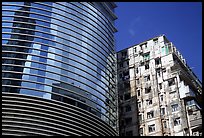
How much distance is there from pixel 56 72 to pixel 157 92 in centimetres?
1917

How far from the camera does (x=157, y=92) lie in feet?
192

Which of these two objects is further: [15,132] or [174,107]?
[174,107]

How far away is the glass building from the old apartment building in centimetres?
560

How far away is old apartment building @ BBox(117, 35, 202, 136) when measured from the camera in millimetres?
53500

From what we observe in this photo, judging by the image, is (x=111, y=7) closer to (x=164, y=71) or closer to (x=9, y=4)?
(x=164, y=71)

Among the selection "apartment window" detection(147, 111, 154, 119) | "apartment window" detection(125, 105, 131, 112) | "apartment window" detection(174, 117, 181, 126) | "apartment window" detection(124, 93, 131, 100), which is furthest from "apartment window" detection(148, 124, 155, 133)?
"apartment window" detection(124, 93, 131, 100)

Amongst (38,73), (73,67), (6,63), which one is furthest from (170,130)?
(6,63)

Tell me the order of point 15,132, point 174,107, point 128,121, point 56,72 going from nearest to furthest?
1. point 15,132
2. point 56,72
3. point 174,107
4. point 128,121

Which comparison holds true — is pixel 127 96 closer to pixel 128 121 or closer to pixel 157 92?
pixel 128 121

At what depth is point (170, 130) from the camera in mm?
53844

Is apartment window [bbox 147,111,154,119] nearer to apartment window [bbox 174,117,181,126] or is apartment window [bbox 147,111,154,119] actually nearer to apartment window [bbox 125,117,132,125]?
apartment window [bbox 125,117,132,125]

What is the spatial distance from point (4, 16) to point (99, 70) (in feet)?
52.1

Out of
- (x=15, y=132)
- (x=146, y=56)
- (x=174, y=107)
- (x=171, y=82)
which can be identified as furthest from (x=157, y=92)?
(x=15, y=132)

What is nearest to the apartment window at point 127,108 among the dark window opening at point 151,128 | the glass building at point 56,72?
the glass building at point 56,72
